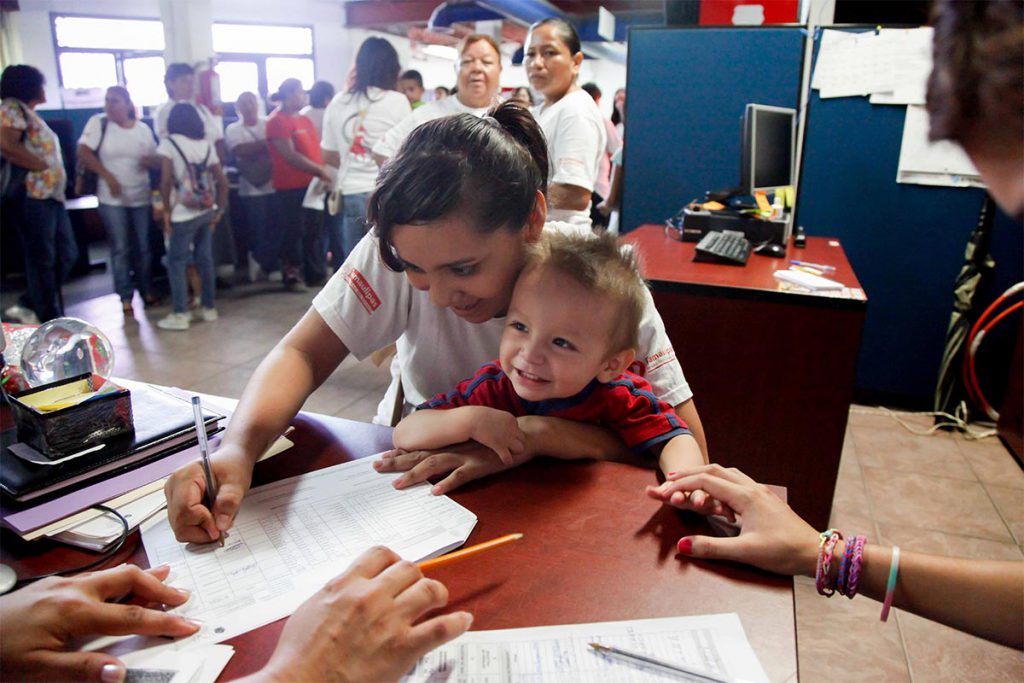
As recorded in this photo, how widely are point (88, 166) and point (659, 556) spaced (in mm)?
4420

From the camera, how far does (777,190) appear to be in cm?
288

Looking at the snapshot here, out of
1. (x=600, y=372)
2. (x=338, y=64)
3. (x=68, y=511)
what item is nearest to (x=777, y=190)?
(x=600, y=372)

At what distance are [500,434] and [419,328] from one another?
15.0 inches

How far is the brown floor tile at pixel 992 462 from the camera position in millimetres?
2592

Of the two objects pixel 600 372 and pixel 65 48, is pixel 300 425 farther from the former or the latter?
pixel 65 48

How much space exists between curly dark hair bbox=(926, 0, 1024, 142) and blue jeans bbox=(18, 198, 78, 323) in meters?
4.18

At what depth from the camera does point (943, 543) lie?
7.07 ft

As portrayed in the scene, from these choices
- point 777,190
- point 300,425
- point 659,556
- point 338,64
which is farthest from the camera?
point 338,64

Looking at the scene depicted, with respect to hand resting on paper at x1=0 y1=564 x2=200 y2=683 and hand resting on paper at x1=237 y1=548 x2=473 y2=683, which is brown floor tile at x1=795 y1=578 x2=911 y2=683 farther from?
hand resting on paper at x1=0 y1=564 x2=200 y2=683

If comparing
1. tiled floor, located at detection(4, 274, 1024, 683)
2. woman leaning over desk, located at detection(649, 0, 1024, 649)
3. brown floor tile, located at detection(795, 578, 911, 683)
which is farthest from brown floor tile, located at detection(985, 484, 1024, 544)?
woman leaning over desk, located at detection(649, 0, 1024, 649)

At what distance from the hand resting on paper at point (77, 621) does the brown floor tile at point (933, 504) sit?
2237 mm

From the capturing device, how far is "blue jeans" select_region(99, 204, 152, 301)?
4266 millimetres

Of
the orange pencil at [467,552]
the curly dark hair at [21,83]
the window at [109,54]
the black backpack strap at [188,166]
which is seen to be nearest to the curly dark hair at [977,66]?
the orange pencil at [467,552]

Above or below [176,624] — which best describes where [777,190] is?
above
